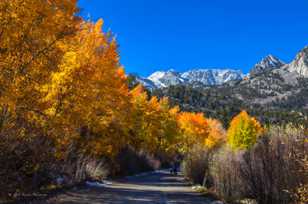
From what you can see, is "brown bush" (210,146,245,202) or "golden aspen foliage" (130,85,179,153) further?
"golden aspen foliage" (130,85,179,153)

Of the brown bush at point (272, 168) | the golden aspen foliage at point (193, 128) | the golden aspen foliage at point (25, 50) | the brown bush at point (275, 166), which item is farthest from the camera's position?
the golden aspen foliage at point (193, 128)

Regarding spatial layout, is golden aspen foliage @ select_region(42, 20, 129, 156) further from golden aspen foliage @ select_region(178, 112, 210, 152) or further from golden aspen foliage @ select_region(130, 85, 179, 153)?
golden aspen foliage @ select_region(178, 112, 210, 152)

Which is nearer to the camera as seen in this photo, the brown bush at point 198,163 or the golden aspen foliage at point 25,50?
the golden aspen foliage at point 25,50

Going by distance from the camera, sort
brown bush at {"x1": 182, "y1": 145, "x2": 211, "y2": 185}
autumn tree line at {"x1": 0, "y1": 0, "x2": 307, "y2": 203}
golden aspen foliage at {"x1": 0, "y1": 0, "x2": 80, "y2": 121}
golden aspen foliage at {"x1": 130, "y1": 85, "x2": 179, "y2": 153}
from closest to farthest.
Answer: golden aspen foliage at {"x1": 0, "y1": 0, "x2": 80, "y2": 121}
autumn tree line at {"x1": 0, "y1": 0, "x2": 307, "y2": 203}
brown bush at {"x1": 182, "y1": 145, "x2": 211, "y2": 185}
golden aspen foliage at {"x1": 130, "y1": 85, "x2": 179, "y2": 153}

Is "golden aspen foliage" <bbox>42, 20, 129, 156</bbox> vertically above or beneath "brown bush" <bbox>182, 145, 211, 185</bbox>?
above

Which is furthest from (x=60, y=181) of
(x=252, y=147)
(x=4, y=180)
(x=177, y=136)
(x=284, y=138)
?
(x=177, y=136)

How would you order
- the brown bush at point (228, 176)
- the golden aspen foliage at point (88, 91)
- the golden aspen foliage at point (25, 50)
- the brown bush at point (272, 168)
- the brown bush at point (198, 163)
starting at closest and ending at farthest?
the golden aspen foliage at point (25, 50) < the brown bush at point (272, 168) < the brown bush at point (228, 176) < the golden aspen foliage at point (88, 91) < the brown bush at point (198, 163)

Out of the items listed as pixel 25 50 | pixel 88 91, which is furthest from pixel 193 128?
pixel 25 50

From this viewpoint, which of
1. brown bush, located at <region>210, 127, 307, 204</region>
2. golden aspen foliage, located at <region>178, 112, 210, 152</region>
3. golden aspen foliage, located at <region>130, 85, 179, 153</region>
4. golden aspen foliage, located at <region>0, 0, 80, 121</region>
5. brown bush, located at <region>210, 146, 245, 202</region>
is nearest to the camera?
golden aspen foliage, located at <region>0, 0, 80, 121</region>

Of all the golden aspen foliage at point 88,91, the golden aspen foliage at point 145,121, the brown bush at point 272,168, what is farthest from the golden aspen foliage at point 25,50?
the golden aspen foliage at point 145,121

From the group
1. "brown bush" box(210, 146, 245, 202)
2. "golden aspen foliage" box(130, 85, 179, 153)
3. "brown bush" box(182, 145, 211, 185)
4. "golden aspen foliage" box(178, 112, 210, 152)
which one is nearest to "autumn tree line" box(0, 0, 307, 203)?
"brown bush" box(210, 146, 245, 202)

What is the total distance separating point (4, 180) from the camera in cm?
1045

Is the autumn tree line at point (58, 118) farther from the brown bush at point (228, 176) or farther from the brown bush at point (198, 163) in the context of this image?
the brown bush at point (198, 163)

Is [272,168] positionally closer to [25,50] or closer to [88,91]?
[25,50]
